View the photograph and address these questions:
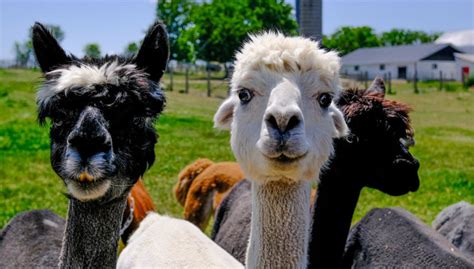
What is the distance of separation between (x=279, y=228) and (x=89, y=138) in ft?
4.07

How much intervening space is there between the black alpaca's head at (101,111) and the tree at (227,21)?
43.6 meters

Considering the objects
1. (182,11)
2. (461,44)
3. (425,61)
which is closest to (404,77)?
(425,61)

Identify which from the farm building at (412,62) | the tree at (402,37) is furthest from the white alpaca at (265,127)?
the tree at (402,37)

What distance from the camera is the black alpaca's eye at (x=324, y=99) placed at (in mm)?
3604

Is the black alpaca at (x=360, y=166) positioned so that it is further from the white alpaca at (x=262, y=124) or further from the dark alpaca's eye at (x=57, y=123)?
the dark alpaca's eye at (x=57, y=123)

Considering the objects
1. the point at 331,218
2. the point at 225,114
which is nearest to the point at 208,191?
the point at 331,218

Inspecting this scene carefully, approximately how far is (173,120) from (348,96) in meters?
16.6

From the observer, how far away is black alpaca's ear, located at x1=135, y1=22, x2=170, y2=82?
11.7 feet

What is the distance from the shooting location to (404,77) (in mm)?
82125

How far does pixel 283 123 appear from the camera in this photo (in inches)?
126

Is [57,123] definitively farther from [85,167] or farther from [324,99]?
[324,99]

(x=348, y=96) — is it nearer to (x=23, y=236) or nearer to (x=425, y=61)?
(x=23, y=236)

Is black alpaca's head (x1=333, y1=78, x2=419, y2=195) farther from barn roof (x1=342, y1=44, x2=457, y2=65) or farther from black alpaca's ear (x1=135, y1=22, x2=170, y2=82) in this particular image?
barn roof (x1=342, y1=44, x2=457, y2=65)

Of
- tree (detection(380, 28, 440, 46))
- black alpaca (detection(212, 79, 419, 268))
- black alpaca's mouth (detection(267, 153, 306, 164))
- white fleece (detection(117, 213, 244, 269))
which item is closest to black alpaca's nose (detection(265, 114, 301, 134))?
black alpaca's mouth (detection(267, 153, 306, 164))
